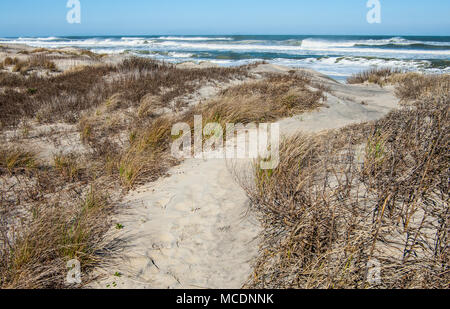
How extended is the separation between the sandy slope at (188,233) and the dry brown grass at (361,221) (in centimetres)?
28

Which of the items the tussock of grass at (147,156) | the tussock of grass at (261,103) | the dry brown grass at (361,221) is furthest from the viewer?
the tussock of grass at (261,103)

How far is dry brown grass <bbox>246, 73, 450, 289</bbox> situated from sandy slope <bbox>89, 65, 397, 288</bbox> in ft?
0.91

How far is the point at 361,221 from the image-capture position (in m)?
2.62

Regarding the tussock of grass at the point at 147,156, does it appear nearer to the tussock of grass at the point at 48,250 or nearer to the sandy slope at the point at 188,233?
the sandy slope at the point at 188,233

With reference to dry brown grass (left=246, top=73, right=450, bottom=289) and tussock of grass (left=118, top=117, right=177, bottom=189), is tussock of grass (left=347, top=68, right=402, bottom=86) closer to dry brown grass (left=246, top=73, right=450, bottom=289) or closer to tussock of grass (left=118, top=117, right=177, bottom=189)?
dry brown grass (left=246, top=73, right=450, bottom=289)

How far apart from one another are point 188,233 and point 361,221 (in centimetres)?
184

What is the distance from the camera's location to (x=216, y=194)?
3982 mm

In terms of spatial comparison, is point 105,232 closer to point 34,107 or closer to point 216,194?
point 216,194

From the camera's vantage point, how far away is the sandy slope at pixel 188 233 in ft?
8.64

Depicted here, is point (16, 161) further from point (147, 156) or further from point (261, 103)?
point (261, 103)

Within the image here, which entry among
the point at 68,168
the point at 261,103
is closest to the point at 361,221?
the point at 68,168

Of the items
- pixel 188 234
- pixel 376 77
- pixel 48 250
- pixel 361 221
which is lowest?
pixel 188 234

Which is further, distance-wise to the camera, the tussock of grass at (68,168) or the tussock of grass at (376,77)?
the tussock of grass at (376,77)

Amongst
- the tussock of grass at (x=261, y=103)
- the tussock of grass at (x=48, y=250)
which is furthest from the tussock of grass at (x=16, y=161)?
the tussock of grass at (x=261, y=103)
